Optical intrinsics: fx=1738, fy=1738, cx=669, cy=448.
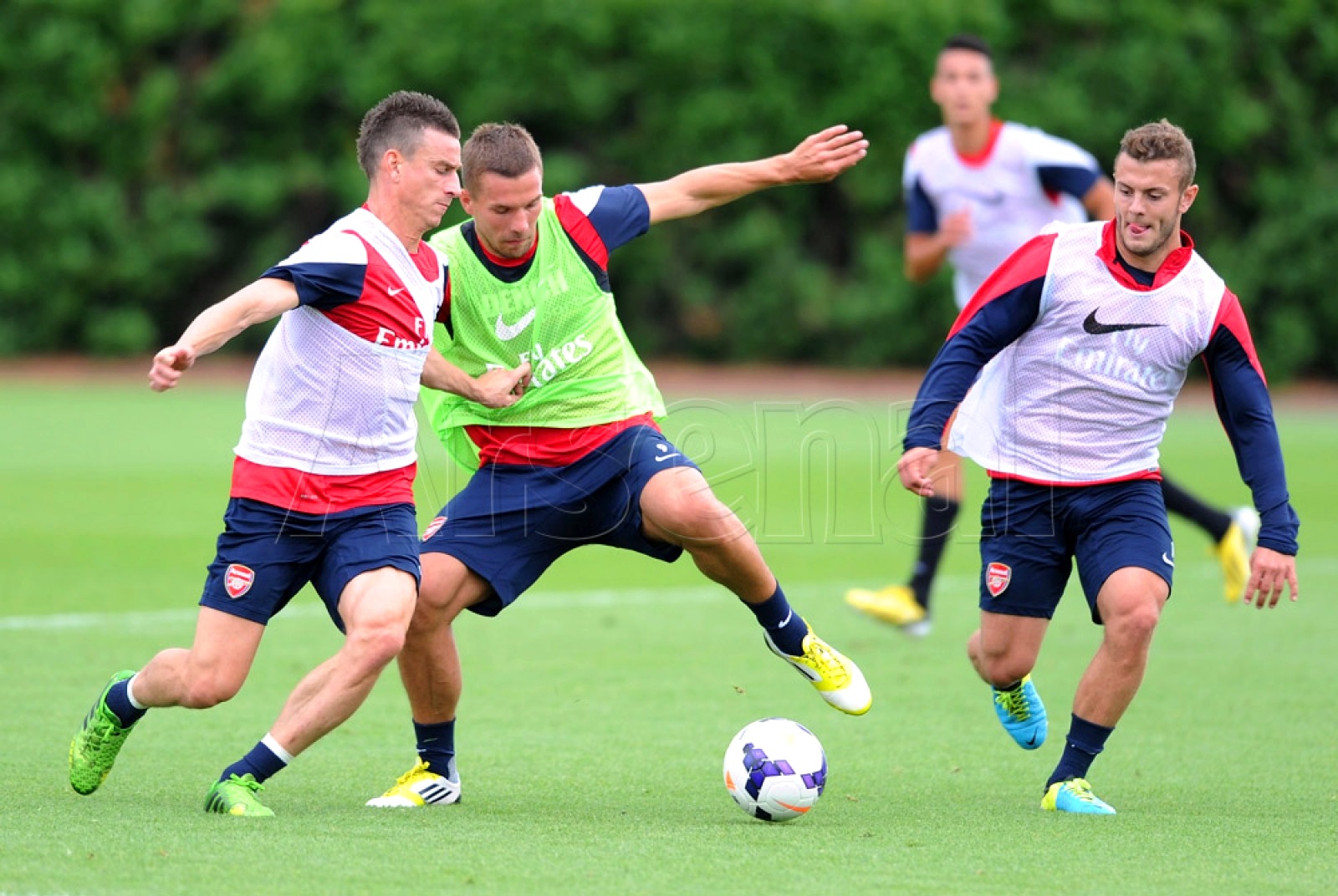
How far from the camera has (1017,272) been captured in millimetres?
5801

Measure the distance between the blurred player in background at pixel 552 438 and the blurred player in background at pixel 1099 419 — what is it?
760 mm

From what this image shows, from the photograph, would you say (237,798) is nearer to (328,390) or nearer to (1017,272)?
(328,390)

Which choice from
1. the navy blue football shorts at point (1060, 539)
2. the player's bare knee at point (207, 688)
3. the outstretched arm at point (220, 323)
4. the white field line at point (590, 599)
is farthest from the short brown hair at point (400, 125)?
the white field line at point (590, 599)

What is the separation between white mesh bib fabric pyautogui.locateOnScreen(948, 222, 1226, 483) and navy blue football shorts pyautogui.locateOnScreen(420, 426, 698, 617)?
117cm

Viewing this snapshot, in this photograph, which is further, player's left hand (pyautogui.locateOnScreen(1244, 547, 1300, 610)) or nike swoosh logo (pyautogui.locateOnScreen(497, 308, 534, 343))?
nike swoosh logo (pyautogui.locateOnScreen(497, 308, 534, 343))

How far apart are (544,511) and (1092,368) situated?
1.93 metres

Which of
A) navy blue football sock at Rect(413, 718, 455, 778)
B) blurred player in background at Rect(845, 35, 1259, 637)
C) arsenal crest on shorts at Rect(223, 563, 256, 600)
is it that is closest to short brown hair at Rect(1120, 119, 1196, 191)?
navy blue football sock at Rect(413, 718, 455, 778)

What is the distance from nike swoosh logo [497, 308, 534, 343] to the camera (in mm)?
5992

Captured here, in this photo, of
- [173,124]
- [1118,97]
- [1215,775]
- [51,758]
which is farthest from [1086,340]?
[173,124]

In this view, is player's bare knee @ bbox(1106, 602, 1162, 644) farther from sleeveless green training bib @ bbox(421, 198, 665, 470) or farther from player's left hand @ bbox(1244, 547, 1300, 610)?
sleeveless green training bib @ bbox(421, 198, 665, 470)

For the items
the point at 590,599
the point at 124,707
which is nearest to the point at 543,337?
the point at 124,707

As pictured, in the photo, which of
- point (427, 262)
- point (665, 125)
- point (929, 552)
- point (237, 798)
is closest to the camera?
point (237, 798)

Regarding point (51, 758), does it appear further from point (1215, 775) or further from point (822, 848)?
point (1215, 775)

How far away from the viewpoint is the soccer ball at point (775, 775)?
5355 mm
